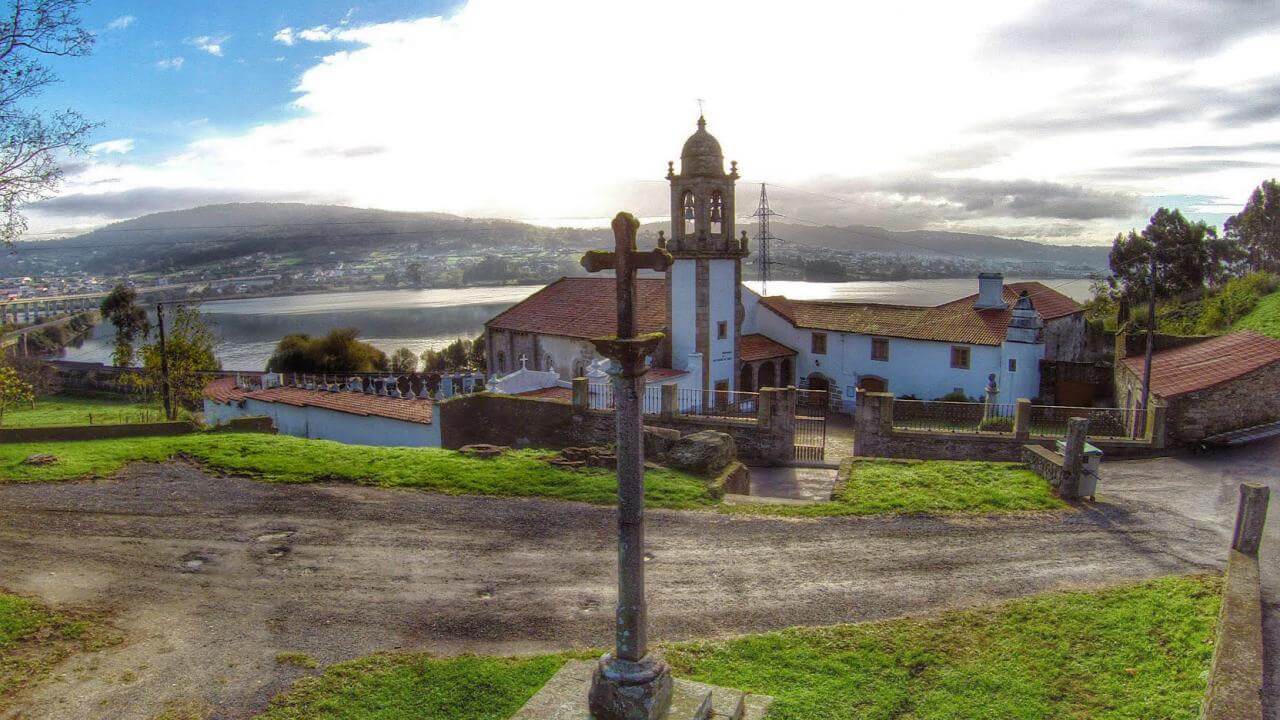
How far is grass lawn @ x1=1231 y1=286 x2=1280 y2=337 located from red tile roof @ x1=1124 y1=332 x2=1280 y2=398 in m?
3.05

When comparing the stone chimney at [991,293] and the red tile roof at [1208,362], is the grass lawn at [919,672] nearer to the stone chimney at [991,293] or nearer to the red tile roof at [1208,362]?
the red tile roof at [1208,362]

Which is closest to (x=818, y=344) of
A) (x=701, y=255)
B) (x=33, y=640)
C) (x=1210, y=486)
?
(x=701, y=255)

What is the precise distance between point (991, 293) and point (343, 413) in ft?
87.6

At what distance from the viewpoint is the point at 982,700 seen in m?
6.92

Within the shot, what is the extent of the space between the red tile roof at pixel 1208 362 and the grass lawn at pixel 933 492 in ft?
19.6

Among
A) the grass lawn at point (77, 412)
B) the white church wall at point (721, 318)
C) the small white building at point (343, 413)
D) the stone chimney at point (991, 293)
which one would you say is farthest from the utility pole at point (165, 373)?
the stone chimney at point (991, 293)

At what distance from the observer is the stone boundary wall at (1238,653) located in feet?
19.9

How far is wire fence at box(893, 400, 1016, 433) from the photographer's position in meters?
21.9

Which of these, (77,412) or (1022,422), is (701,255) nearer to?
(1022,422)

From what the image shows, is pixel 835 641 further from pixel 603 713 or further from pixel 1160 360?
pixel 1160 360

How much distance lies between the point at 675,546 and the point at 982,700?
513 centimetres

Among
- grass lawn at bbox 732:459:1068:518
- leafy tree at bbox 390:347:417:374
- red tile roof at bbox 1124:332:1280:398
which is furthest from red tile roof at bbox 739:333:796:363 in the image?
leafy tree at bbox 390:347:417:374

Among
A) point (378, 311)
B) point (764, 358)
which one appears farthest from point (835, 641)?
point (378, 311)

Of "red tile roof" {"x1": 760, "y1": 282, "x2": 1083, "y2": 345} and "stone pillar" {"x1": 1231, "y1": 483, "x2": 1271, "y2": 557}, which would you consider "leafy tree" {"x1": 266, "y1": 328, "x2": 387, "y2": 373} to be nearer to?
"red tile roof" {"x1": 760, "y1": 282, "x2": 1083, "y2": 345}
